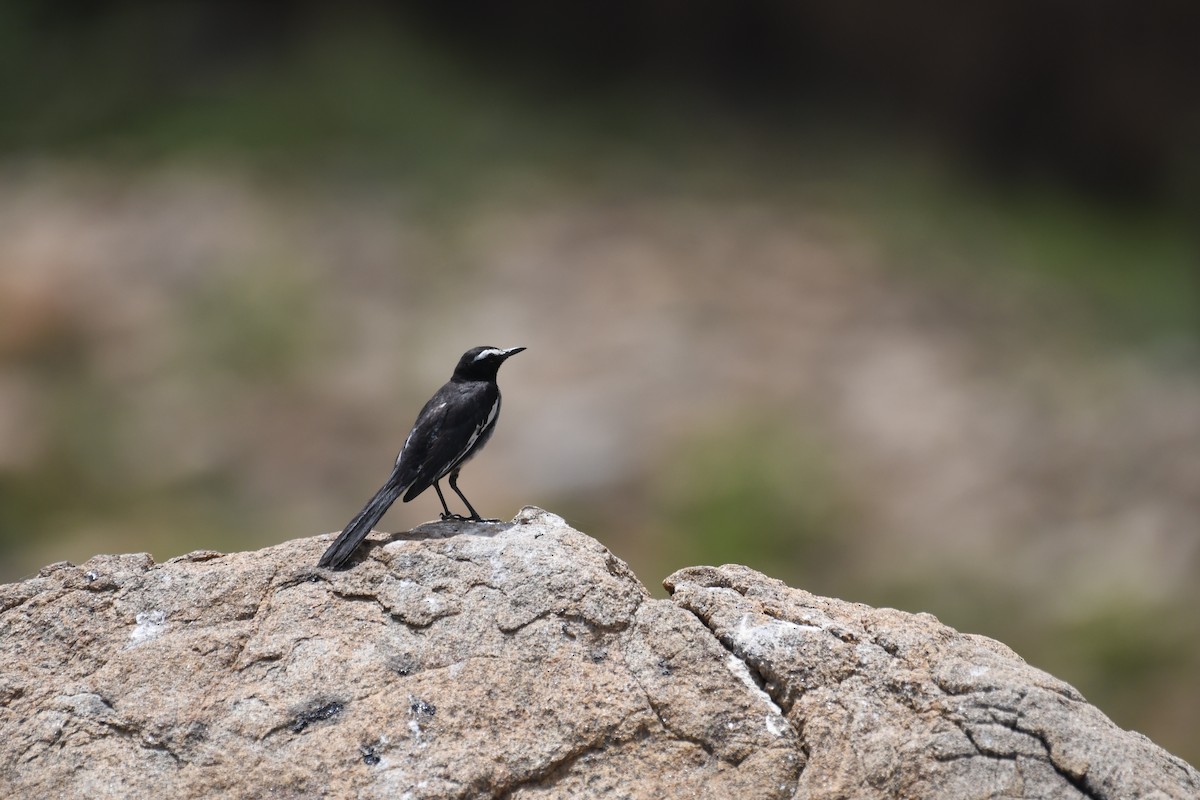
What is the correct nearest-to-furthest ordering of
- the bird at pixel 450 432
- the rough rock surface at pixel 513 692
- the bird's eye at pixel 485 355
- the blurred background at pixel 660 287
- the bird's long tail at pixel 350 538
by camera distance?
1. the rough rock surface at pixel 513 692
2. the bird's long tail at pixel 350 538
3. the bird at pixel 450 432
4. the bird's eye at pixel 485 355
5. the blurred background at pixel 660 287

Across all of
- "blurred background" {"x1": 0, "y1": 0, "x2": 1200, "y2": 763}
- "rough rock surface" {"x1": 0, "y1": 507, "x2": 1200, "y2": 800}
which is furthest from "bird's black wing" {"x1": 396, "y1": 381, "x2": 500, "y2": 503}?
"blurred background" {"x1": 0, "y1": 0, "x2": 1200, "y2": 763}

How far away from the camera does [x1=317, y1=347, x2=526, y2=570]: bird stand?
671cm

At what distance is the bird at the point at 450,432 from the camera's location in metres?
6.71

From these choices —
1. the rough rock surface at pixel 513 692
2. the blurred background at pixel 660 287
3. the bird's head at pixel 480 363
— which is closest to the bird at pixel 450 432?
the bird's head at pixel 480 363

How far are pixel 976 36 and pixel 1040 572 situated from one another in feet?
33.4

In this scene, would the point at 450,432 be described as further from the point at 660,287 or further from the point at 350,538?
the point at 660,287

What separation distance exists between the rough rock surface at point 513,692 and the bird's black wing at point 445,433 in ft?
3.26

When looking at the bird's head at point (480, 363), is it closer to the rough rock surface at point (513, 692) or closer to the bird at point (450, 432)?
the bird at point (450, 432)

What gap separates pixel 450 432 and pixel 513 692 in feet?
6.67

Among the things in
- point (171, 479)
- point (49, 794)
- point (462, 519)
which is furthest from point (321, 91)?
point (49, 794)

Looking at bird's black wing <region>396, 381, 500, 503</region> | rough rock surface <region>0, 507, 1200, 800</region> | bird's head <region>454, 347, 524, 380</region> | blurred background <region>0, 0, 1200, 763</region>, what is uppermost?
blurred background <region>0, 0, 1200, 763</region>

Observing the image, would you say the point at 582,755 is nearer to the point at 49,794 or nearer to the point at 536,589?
the point at 536,589

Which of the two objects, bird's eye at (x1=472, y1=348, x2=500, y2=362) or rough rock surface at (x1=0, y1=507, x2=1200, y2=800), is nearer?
rough rock surface at (x1=0, y1=507, x2=1200, y2=800)

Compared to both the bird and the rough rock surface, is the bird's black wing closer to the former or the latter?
the bird
